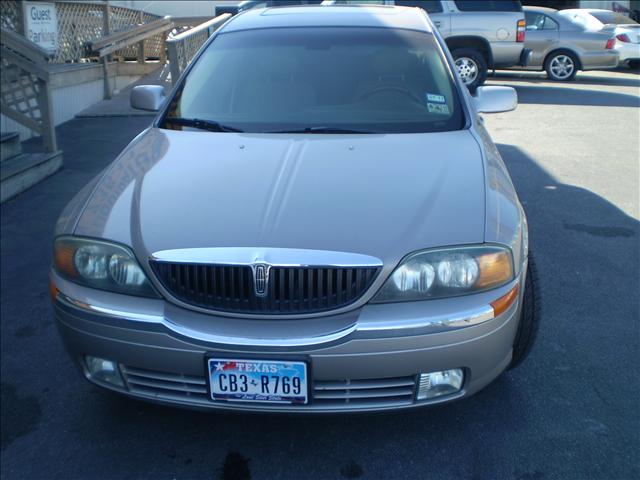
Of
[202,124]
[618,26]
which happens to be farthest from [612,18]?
[202,124]

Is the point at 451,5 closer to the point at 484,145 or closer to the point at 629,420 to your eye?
the point at 484,145

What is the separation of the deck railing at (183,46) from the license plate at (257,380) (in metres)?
6.64

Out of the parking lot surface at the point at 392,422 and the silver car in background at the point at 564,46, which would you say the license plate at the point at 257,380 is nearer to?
the parking lot surface at the point at 392,422

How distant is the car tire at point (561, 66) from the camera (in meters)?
14.8

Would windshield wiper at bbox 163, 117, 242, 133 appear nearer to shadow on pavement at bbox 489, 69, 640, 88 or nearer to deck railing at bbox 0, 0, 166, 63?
deck railing at bbox 0, 0, 166, 63

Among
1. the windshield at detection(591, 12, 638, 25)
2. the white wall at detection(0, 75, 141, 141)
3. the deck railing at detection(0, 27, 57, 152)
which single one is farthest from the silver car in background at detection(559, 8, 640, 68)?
the deck railing at detection(0, 27, 57, 152)

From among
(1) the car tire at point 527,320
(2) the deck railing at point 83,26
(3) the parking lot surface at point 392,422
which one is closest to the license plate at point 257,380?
(3) the parking lot surface at point 392,422

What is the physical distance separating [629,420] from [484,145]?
136cm

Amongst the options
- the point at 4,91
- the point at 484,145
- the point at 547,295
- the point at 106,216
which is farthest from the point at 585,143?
the point at 106,216

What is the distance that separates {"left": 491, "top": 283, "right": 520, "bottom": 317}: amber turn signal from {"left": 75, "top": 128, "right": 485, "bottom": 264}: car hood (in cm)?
22

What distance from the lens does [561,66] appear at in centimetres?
1495

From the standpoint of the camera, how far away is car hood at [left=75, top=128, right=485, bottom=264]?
2.44m

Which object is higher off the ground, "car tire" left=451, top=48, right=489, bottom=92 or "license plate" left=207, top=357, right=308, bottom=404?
"car tire" left=451, top=48, right=489, bottom=92

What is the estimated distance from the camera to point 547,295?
13.3ft
